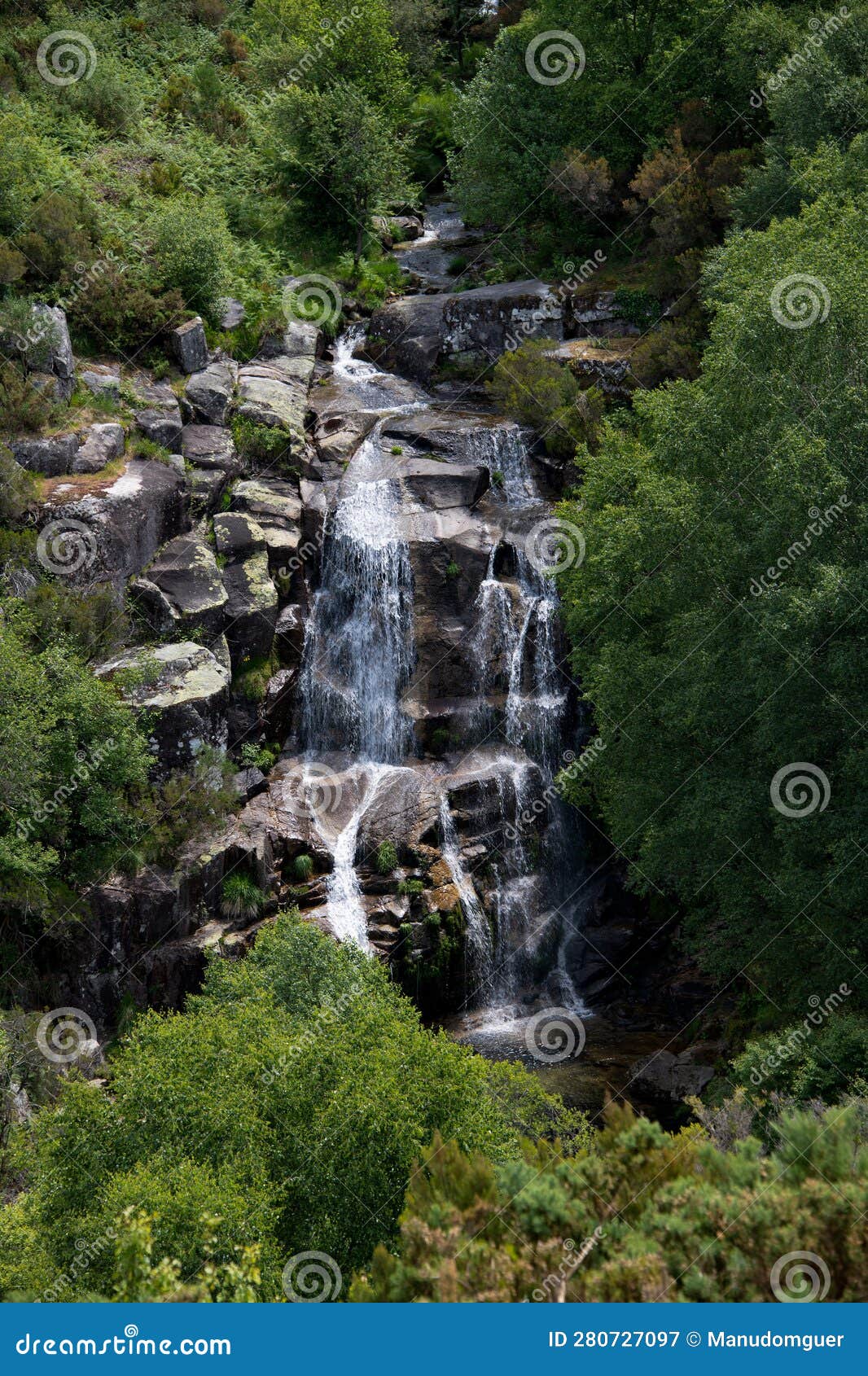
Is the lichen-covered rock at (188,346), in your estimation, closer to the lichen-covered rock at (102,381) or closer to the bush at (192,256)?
the bush at (192,256)

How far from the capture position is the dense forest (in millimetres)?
14586

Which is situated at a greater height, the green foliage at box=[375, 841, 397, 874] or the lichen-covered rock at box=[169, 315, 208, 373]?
the lichen-covered rock at box=[169, 315, 208, 373]

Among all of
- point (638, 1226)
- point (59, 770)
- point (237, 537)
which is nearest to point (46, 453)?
point (237, 537)

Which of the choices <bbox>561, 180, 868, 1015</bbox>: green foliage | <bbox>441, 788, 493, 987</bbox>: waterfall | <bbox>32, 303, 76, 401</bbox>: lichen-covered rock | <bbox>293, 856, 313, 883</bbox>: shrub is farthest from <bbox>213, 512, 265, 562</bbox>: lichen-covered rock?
<bbox>561, 180, 868, 1015</bbox>: green foliage

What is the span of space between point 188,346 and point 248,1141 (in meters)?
25.0

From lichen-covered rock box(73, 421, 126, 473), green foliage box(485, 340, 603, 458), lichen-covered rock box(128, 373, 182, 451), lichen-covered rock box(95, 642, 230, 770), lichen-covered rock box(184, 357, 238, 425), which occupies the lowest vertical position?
lichen-covered rock box(95, 642, 230, 770)

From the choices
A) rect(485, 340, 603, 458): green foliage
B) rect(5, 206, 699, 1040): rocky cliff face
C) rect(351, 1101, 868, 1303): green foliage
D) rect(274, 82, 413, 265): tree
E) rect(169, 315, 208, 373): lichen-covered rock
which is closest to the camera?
rect(351, 1101, 868, 1303): green foliage

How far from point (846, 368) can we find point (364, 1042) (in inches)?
555

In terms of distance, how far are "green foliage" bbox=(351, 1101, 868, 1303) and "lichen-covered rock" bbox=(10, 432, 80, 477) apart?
21839 millimetres

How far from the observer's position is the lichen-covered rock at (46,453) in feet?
93.4

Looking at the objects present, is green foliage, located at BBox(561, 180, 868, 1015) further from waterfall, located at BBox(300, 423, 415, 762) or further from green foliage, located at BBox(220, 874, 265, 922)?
green foliage, located at BBox(220, 874, 265, 922)

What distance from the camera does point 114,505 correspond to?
28.1 metres

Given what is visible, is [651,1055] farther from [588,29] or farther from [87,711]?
[588,29]

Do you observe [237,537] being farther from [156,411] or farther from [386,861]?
[386,861]
